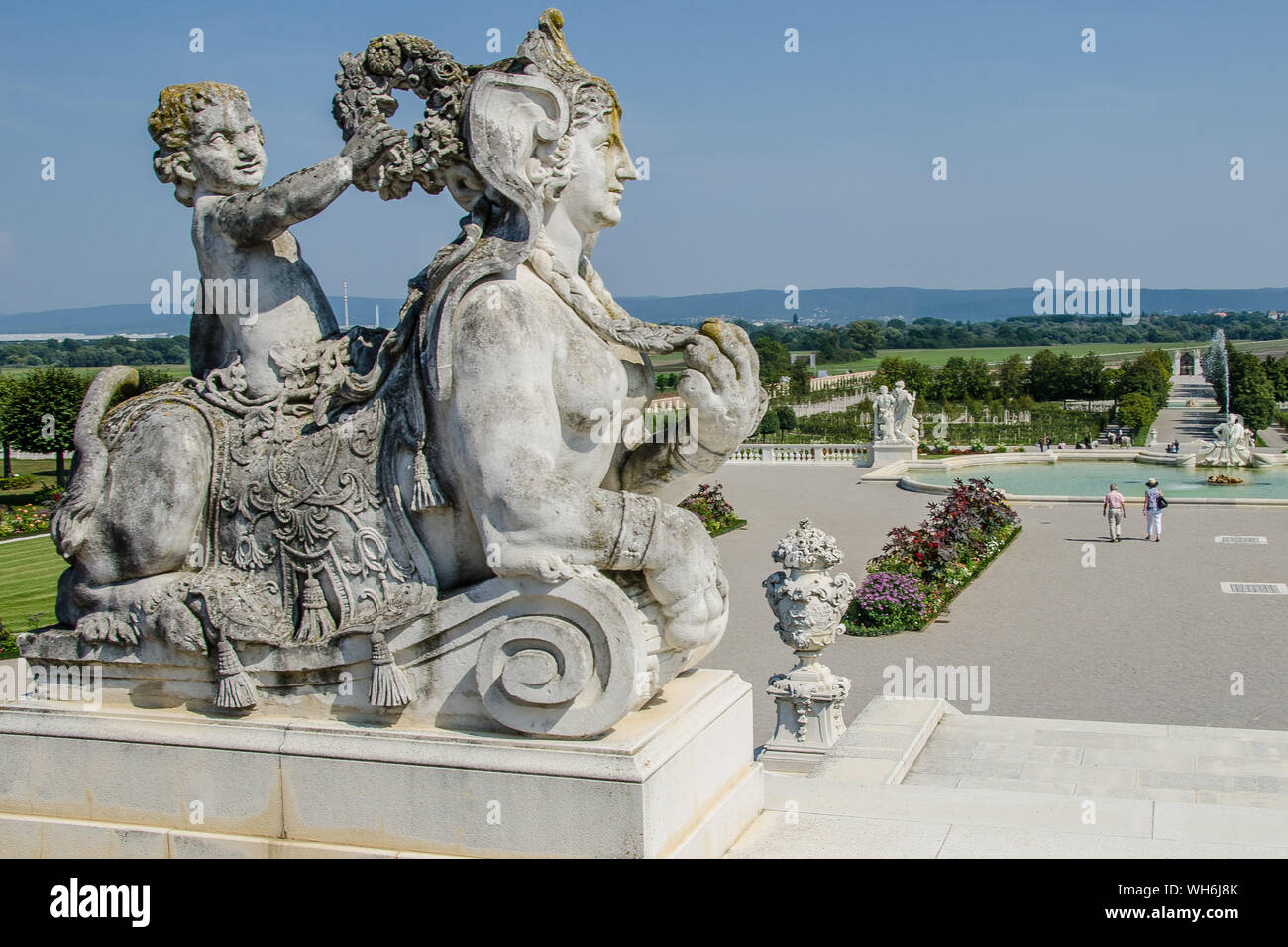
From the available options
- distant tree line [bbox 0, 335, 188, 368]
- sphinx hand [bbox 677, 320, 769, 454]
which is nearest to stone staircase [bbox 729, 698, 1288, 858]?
sphinx hand [bbox 677, 320, 769, 454]

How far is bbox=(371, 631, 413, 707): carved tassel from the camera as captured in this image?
4879mm

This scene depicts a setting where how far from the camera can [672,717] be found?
5.01 m

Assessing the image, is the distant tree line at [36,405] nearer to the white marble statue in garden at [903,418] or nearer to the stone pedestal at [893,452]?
the stone pedestal at [893,452]

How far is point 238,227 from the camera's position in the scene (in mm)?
5301

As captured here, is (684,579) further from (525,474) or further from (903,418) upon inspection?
(903,418)

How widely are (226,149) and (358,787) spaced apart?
2783mm

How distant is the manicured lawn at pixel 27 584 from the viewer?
617 inches

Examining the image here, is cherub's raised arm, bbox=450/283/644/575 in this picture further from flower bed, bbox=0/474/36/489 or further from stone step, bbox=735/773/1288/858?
flower bed, bbox=0/474/36/489

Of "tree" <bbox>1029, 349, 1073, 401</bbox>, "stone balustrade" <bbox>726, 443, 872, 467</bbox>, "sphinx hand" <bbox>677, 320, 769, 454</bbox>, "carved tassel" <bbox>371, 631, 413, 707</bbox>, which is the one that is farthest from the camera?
"tree" <bbox>1029, 349, 1073, 401</bbox>

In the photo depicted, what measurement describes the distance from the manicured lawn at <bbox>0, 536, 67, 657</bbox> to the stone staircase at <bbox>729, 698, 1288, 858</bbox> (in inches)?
356

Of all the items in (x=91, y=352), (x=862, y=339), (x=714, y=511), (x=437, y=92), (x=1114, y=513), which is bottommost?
(x=714, y=511)

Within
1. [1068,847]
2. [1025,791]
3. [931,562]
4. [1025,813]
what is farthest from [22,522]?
[1068,847]
